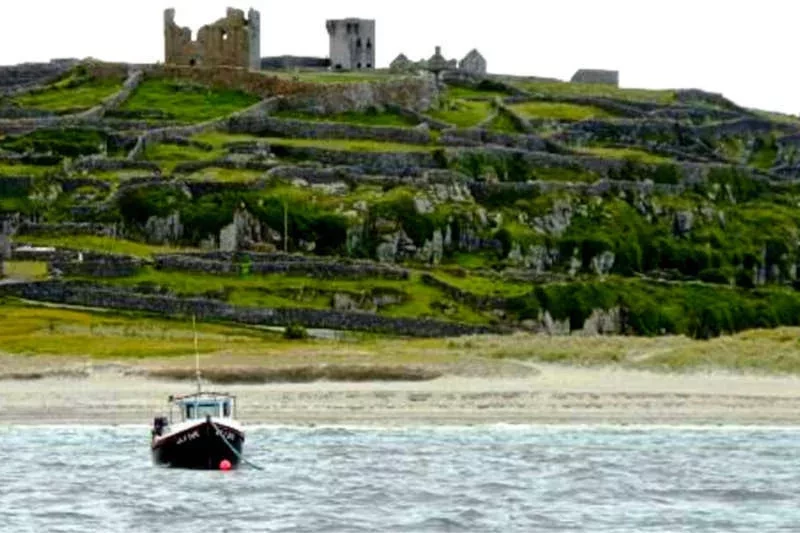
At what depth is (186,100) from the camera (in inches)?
6152

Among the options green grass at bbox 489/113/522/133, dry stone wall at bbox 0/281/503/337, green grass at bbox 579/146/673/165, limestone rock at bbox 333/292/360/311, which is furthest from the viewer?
green grass at bbox 489/113/522/133

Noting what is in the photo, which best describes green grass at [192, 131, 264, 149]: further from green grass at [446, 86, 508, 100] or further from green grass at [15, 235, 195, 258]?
green grass at [446, 86, 508, 100]

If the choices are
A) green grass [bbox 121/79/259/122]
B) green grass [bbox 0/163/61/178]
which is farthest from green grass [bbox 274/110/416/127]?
green grass [bbox 0/163/61/178]

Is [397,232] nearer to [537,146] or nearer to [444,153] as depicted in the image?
[444,153]

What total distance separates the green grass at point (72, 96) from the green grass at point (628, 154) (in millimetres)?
34789

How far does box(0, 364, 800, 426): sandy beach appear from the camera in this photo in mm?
69688

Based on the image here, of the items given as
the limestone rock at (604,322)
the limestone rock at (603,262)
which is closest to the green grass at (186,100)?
the limestone rock at (603,262)

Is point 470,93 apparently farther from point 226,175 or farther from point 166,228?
point 166,228

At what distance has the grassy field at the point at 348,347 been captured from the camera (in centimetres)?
7962

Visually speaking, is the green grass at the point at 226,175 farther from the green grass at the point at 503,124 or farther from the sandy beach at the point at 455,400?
the sandy beach at the point at 455,400

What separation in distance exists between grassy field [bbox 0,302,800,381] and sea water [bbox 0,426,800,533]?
11461 mm

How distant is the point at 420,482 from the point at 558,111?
111 metres

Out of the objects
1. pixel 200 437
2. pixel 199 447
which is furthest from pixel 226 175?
pixel 200 437

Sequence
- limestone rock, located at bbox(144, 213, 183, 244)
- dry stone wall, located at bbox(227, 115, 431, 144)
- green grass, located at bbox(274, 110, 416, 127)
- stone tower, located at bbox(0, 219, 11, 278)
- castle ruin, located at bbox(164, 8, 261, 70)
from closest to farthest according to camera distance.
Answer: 1. stone tower, located at bbox(0, 219, 11, 278)
2. limestone rock, located at bbox(144, 213, 183, 244)
3. dry stone wall, located at bbox(227, 115, 431, 144)
4. green grass, located at bbox(274, 110, 416, 127)
5. castle ruin, located at bbox(164, 8, 261, 70)
